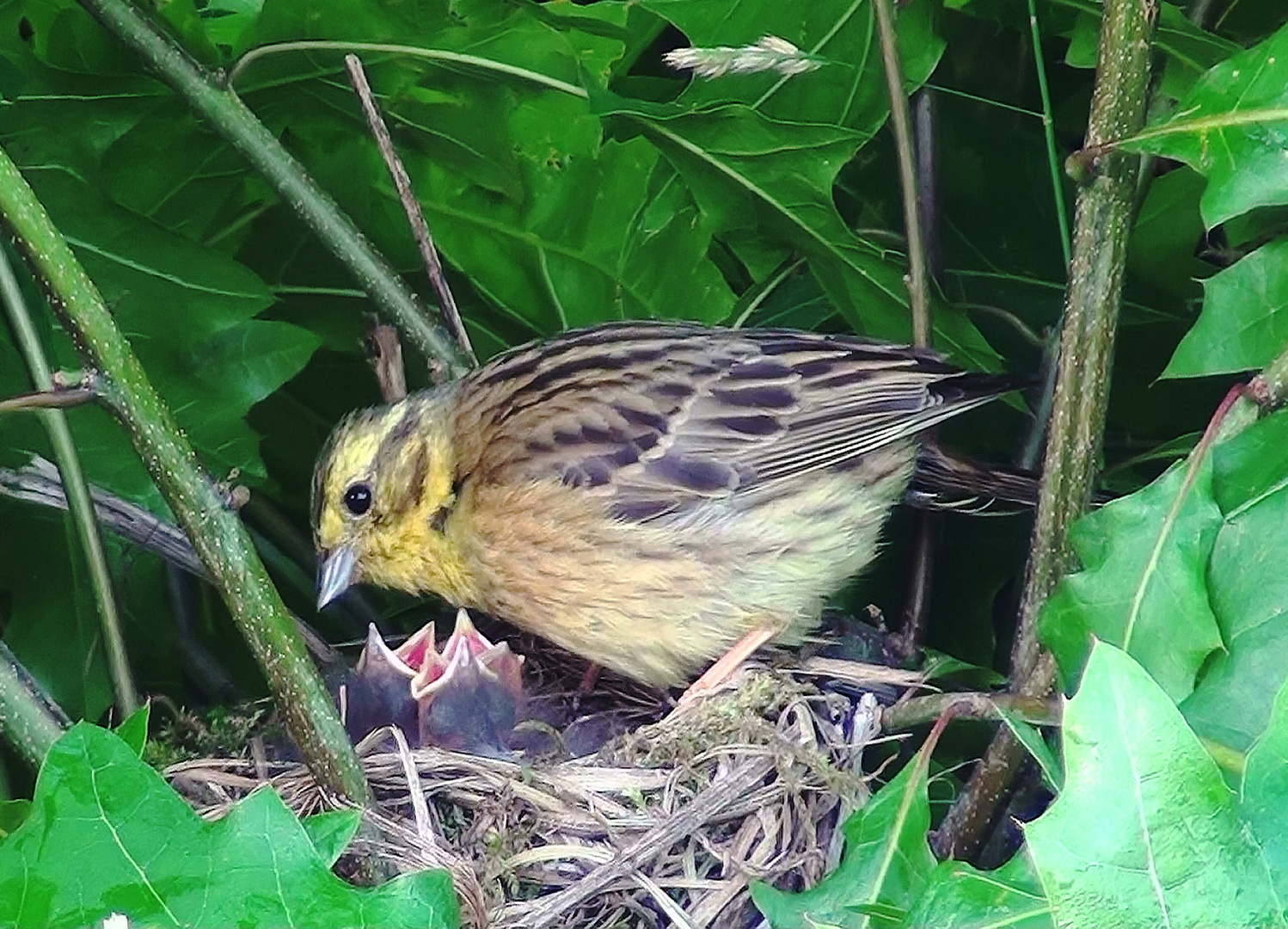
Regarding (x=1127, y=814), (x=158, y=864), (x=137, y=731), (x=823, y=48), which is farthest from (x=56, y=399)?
(x=823, y=48)

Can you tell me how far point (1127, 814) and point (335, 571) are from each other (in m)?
1.86

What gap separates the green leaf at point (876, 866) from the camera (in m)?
2.02

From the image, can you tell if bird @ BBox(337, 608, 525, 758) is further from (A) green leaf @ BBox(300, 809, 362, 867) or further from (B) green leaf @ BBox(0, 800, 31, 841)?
(A) green leaf @ BBox(300, 809, 362, 867)

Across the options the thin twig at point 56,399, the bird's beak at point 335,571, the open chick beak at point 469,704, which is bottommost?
the open chick beak at point 469,704

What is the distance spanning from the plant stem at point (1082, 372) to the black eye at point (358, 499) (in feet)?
4.16

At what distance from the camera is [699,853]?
2449mm

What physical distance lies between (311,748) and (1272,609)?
1.10 metres

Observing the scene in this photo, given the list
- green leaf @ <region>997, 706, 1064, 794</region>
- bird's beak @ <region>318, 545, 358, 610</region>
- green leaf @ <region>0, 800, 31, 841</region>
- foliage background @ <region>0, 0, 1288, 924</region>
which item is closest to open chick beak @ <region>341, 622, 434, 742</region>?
bird's beak @ <region>318, 545, 358, 610</region>

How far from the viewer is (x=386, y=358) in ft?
10.0

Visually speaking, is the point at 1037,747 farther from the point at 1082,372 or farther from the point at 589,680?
the point at 589,680

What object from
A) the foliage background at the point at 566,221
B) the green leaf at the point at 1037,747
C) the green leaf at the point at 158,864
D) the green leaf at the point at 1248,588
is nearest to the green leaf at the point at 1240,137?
the foliage background at the point at 566,221

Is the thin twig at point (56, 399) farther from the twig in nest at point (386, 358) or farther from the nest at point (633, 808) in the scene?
the twig in nest at point (386, 358)

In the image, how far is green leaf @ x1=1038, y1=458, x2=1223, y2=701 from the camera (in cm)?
191

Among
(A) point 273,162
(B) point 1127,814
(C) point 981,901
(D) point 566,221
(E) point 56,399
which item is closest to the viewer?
(B) point 1127,814
